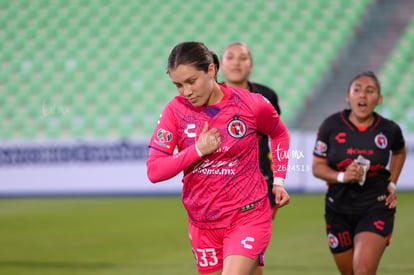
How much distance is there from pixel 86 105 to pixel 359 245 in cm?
1281

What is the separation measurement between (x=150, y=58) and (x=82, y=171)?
4750mm

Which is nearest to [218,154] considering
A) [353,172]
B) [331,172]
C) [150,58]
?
[353,172]

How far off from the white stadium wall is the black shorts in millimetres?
8059

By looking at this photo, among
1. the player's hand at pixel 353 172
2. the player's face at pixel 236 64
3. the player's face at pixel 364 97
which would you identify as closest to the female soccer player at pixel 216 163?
the player's hand at pixel 353 172

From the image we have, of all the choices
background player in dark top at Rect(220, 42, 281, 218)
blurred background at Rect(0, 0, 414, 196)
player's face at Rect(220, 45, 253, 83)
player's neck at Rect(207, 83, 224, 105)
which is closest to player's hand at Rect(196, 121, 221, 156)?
player's neck at Rect(207, 83, 224, 105)

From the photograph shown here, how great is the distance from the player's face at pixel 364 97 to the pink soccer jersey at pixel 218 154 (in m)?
1.45

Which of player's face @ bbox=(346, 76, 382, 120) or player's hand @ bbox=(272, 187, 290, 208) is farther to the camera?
player's face @ bbox=(346, 76, 382, 120)

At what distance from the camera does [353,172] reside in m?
4.36

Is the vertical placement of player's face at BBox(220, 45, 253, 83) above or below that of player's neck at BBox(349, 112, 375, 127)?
above

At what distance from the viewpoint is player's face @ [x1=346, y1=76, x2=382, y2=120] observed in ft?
15.0

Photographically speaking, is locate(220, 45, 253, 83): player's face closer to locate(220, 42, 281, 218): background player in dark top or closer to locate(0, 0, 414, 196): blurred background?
locate(220, 42, 281, 218): background player in dark top

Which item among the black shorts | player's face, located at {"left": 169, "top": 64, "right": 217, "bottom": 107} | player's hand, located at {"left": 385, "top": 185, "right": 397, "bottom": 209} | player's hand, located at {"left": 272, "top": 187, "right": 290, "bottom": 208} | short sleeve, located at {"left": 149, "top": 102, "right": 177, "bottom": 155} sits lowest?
the black shorts

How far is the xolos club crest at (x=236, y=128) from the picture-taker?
333 cm

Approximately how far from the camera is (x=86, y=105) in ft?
53.1
